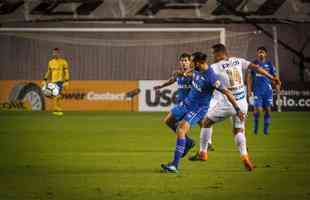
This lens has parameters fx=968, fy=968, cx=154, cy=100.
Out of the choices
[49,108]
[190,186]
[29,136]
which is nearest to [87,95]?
[49,108]

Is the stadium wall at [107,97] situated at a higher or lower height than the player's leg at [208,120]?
higher

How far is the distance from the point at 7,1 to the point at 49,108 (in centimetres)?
570

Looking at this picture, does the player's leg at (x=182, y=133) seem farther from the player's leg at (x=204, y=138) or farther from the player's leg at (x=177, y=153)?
the player's leg at (x=204, y=138)

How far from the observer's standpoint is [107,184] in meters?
12.9

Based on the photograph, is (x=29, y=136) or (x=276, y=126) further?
(x=276, y=126)

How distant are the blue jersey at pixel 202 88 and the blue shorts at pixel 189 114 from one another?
65 millimetres

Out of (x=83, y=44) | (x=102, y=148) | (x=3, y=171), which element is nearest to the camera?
(x=3, y=171)

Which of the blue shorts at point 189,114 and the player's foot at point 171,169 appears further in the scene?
the blue shorts at point 189,114

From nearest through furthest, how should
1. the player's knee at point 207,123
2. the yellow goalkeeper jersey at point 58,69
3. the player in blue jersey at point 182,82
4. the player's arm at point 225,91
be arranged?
the player's arm at point 225,91, the player in blue jersey at point 182,82, the player's knee at point 207,123, the yellow goalkeeper jersey at point 58,69

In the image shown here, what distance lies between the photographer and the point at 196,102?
596 inches

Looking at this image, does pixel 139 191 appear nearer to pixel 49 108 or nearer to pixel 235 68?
pixel 235 68

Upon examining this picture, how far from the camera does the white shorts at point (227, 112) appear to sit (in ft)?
49.7

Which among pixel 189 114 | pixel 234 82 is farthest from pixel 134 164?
pixel 234 82

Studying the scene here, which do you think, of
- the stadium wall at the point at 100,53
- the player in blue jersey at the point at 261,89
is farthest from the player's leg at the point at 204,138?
the stadium wall at the point at 100,53
